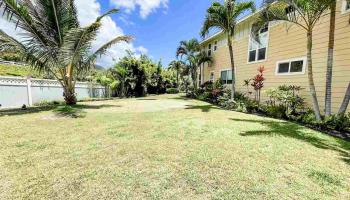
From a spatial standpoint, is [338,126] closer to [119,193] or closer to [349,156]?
[349,156]

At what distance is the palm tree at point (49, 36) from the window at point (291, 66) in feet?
30.4

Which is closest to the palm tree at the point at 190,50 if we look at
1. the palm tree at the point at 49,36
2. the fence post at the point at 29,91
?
the palm tree at the point at 49,36

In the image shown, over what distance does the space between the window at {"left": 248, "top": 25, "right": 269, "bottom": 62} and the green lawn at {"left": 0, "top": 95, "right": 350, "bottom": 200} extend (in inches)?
291

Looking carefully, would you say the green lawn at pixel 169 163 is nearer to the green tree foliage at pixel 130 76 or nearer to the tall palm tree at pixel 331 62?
the tall palm tree at pixel 331 62

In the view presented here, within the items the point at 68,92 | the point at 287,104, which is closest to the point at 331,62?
the point at 287,104

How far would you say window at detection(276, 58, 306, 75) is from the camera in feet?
31.2

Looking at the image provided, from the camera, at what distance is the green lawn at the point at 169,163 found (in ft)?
9.32

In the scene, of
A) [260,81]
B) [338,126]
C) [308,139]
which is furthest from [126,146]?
[260,81]

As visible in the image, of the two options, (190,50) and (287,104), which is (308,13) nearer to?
(287,104)

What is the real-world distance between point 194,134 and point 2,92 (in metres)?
10.3

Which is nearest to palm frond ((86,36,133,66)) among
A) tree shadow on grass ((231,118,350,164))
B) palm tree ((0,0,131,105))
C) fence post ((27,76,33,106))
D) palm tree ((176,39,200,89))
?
palm tree ((0,0,131,105))

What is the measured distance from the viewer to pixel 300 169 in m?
3.59

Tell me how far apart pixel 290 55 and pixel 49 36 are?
12.0 meters

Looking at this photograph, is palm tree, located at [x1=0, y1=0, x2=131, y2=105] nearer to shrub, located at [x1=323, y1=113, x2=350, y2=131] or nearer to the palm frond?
the palm frond
